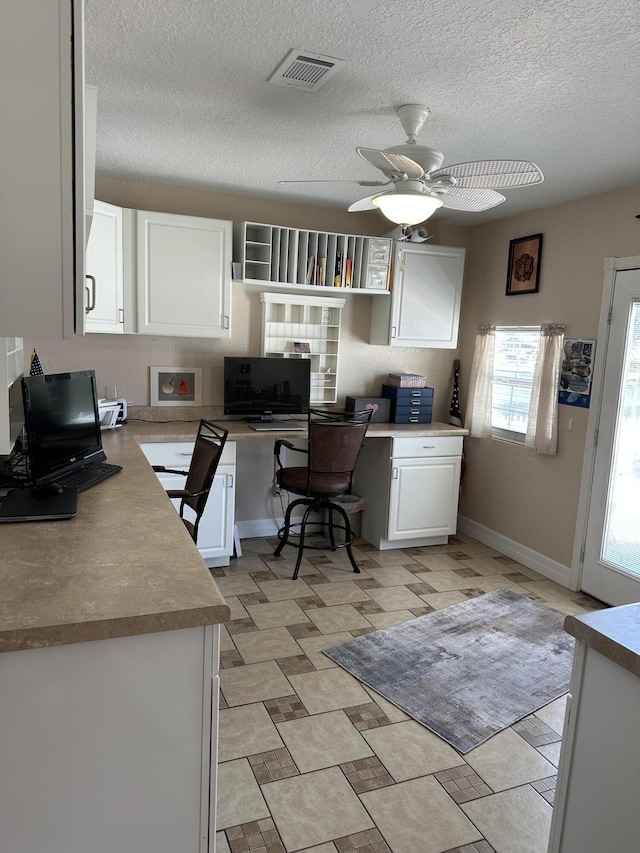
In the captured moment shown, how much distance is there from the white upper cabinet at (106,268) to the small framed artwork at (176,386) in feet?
1.77

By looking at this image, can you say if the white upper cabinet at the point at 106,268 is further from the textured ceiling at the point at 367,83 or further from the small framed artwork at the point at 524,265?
the small framed artwork at the point at 524,265

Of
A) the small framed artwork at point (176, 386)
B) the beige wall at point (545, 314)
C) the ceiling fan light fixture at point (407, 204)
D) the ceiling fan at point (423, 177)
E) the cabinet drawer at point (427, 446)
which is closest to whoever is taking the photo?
the ceiling fan at point (423, 177)

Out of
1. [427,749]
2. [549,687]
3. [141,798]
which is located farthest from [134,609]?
[549,687]

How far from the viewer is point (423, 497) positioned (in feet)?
14.6

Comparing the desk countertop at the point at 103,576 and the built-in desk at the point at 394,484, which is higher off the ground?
the desk countertop at the point at 103,576

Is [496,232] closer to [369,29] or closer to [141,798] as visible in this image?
[369,29]

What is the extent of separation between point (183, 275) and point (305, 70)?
6.38ft

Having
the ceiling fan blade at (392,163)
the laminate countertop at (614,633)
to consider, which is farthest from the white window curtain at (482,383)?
the laminate countertop at (614,633)

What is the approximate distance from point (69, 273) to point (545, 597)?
11.3ft

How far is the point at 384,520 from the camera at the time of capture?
441 cm

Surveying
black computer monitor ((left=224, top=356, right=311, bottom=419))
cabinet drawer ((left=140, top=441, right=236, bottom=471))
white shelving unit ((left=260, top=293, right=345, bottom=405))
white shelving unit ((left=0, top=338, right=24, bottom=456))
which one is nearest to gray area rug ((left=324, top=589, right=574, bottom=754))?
cabinet drawer ((left=140, top=441, right=236, bottom=471))

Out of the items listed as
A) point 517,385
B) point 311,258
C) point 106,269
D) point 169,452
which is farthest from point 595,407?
point 106,269

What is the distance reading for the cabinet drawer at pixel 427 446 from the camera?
4.32 m

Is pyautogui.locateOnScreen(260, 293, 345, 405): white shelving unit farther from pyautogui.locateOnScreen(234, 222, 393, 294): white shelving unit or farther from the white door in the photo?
the white door
